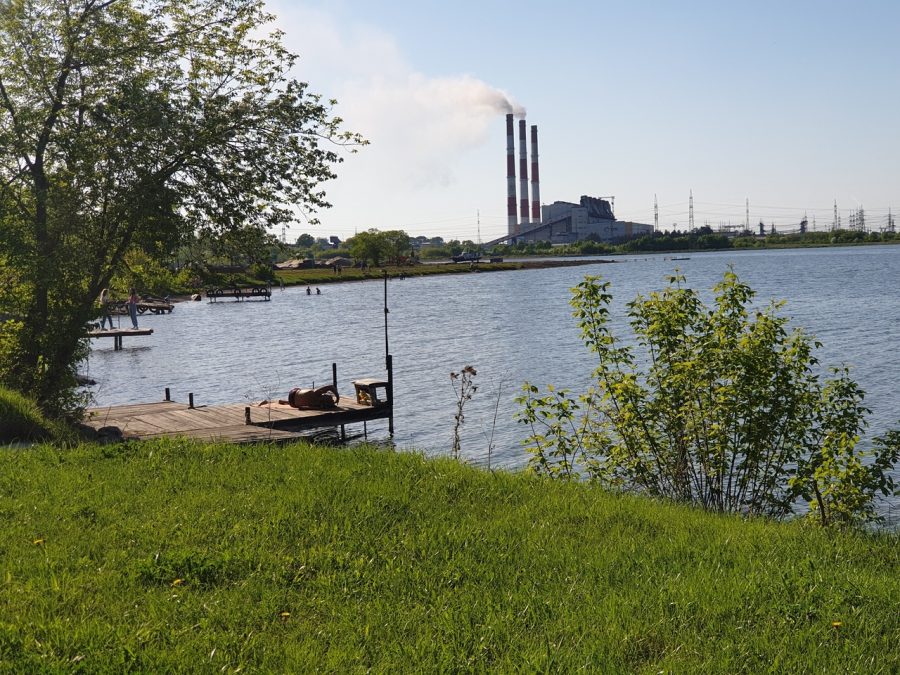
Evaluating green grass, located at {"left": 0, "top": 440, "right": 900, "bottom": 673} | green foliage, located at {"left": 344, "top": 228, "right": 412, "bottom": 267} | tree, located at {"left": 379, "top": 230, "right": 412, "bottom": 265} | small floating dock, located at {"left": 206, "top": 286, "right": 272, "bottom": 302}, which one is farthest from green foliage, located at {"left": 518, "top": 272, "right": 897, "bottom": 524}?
tree, located at {"left": 379, "top": 230, "right": 412, "bottom": 265}

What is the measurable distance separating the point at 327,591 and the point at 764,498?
24.9 ft

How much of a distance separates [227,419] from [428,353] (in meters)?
25.2

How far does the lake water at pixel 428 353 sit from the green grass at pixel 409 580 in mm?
10763

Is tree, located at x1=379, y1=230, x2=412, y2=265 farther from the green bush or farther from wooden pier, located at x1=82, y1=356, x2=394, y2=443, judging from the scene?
the green bush

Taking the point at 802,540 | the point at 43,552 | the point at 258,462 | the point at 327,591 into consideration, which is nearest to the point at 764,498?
the point at 802,540

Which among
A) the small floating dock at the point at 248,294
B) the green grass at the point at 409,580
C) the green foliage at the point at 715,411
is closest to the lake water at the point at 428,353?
the green foliage at the point at 715,411

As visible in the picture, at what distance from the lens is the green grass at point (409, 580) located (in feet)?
17.9

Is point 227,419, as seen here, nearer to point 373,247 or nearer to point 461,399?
point 461,399

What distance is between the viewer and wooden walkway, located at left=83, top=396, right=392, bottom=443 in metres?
17.0

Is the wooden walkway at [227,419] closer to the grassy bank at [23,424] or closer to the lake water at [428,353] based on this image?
the grassy bank at [23,424]

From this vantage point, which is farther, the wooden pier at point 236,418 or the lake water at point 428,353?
the lake water at point 428,353

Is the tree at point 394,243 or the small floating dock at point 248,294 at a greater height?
the tree at point 394,243

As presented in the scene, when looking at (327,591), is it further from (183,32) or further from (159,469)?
(183,32)

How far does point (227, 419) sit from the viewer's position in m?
19.7
